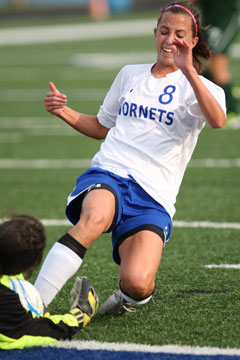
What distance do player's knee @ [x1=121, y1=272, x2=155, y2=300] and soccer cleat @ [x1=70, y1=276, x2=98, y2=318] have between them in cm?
16

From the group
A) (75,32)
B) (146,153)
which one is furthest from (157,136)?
(75,32)

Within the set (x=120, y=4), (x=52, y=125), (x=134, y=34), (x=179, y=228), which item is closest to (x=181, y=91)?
(x=179, y=228)

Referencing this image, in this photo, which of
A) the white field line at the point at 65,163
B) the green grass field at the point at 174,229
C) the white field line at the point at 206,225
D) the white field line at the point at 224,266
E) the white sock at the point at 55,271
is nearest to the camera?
the white sock at the point at 55,271

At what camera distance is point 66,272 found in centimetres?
332

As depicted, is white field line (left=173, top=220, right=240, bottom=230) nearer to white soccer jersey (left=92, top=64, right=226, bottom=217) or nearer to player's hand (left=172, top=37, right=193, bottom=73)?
white soccer jersey (left=92, top=64, right=226, bottom=217)

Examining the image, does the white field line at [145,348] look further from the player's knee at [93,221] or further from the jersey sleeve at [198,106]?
the jersey sleeve at [198,106]

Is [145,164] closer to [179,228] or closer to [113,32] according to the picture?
[179,228]

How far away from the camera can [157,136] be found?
3.78m

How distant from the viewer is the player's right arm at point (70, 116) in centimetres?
393

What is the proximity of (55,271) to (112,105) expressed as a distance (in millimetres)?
1096

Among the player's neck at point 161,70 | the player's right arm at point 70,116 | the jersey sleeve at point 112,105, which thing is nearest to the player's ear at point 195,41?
the player's neck at point 161,70

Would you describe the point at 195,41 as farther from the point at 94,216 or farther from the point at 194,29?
the point at 94,216

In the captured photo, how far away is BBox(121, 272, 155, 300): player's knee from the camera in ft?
11.4

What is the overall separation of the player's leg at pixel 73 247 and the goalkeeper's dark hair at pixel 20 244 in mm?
145
